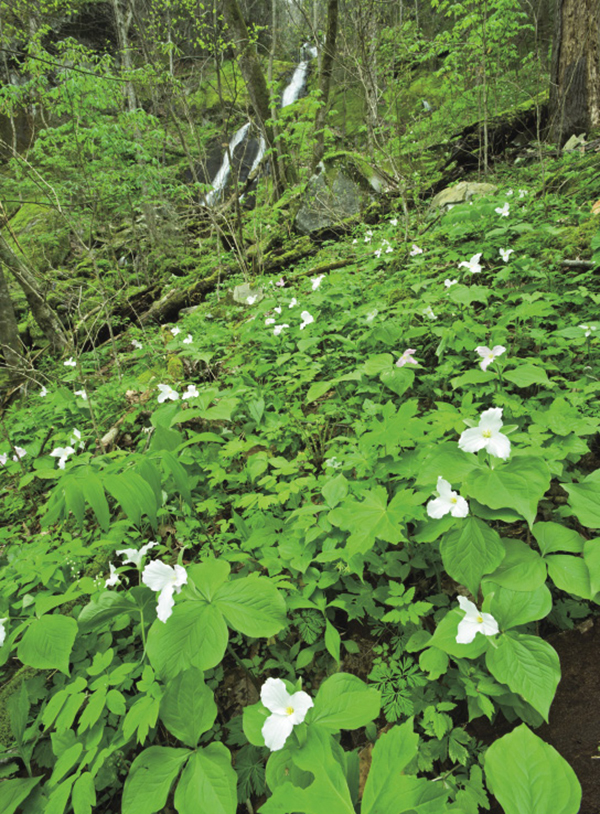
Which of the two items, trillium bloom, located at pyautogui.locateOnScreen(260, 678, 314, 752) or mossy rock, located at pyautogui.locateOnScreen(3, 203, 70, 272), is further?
mossy rock, located at pyautogui.locateOnScreen(3, 203, 70, 272)

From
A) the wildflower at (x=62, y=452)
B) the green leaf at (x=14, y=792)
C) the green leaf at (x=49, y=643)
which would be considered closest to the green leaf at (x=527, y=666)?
the green leaf at (x=49, y=643)

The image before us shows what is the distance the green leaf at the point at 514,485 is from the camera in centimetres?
104

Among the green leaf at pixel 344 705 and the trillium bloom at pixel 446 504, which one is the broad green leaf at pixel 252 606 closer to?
the green leaf at pixel 344 705

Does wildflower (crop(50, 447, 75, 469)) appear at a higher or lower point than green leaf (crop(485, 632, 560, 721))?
higher

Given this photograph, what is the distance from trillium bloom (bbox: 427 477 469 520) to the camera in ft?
3.59

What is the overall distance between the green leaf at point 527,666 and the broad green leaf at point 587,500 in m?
0.35

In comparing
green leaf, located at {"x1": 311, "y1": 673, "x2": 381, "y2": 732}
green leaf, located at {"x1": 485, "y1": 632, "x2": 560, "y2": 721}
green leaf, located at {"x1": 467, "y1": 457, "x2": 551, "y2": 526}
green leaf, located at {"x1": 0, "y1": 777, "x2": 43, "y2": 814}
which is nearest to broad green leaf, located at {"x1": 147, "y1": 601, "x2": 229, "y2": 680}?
green leaf, located at {"x1": 311, "y1": 673, "x2": 381, "y2": 732}

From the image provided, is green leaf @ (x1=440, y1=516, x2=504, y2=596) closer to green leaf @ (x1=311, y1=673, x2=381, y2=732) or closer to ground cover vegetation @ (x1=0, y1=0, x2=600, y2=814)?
ground cover vegetation @ (x1=0, y1=0, x2=600, y2=814)

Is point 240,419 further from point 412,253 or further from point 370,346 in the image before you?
point 412,253

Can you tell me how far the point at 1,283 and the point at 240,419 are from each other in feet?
15.1

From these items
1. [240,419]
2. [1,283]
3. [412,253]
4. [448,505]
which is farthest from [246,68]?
[448,505]

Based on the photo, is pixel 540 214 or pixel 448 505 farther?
pixel 540 214

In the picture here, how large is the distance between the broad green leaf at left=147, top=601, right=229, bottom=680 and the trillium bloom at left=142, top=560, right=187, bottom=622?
37mm

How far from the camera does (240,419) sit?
2.55 m
